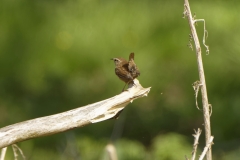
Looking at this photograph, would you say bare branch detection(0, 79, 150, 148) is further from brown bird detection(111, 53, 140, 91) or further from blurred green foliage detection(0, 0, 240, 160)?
Result: blurred green foliage detection(0, 0, 240, 160)

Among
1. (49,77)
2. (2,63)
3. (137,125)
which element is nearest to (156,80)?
(137,125)

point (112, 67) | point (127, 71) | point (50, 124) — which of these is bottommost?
point (50, 124)

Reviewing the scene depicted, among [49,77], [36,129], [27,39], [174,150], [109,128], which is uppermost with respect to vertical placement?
[27,39]

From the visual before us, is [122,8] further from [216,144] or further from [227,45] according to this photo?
[216,144]

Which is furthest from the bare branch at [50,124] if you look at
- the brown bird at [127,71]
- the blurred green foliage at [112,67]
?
the blurred green foliage at [112,67]

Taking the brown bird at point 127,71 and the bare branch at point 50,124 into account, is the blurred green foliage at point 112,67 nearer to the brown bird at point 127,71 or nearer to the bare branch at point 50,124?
the brown bird at point 127,71

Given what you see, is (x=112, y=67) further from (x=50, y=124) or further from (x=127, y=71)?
(x=50, y=124)

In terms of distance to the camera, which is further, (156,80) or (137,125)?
(137,125)

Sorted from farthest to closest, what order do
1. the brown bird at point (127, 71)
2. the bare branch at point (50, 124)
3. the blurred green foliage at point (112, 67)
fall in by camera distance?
the blurred green foliage at point (112, 67) → the brown bird at point (127, 71) → the bare branch at point (50, 124)

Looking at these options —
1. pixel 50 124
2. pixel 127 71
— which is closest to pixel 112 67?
pixel 127 71
